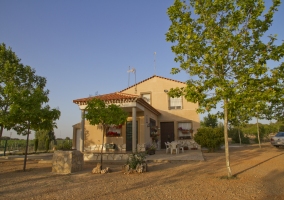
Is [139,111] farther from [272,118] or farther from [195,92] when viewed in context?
[272,118]

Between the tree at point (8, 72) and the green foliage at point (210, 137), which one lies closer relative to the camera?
the tree at point (8, 72)

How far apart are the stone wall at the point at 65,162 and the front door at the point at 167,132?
1042 centimetres

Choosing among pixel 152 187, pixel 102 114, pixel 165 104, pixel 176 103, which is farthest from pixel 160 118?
pixel 152 187

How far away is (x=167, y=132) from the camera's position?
60.3ft

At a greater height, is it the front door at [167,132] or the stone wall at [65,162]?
the front door at [167,132]

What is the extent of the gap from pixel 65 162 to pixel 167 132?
11.0 metres

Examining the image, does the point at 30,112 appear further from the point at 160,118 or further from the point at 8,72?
the point at 160,118

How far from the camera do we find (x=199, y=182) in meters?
6.42

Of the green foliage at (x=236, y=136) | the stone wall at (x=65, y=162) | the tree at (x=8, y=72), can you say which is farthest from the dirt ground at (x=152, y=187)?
the green foliage at (x=236, y=136)

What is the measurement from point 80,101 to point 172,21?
759cm

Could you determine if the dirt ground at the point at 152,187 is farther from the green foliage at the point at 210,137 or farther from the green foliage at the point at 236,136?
the green foliage at the point at 236,136

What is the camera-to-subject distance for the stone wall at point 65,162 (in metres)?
8.47

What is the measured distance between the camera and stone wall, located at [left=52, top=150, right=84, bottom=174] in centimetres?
847

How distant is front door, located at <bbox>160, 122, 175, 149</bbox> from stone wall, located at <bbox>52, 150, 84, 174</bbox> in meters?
10.4
